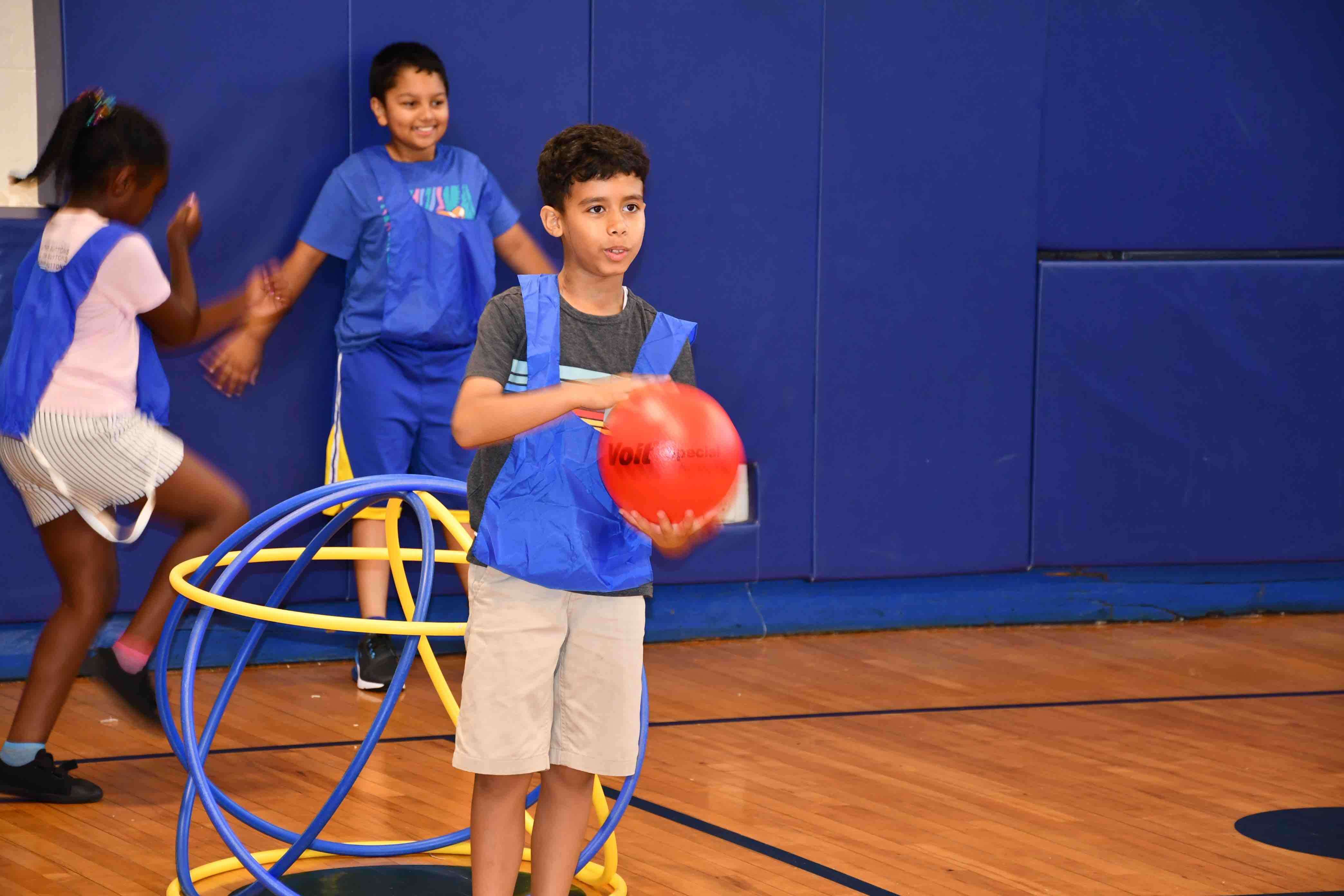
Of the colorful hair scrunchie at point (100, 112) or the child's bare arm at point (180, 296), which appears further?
the child's bare arm at point (180, 296)

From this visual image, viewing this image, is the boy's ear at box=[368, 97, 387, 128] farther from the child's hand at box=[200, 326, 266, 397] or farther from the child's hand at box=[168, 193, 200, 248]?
the child's hand at box=[168, 193, 200, 248]

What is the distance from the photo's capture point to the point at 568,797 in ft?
8.77

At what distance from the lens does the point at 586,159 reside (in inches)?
103

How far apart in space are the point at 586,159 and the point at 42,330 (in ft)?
5.14

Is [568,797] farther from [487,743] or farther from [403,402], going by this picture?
[403,402]

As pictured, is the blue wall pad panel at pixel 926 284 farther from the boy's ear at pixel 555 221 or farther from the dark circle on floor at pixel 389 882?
the boy's ear at pixel 555 221

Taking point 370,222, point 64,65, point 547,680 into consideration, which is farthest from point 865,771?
point 64,65

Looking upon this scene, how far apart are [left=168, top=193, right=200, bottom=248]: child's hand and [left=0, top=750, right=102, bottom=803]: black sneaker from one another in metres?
1.18

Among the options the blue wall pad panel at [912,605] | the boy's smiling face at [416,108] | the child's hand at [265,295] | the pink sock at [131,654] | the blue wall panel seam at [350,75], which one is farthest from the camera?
the blue wall pad panel at [912,605]

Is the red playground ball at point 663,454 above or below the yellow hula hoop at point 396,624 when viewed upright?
above

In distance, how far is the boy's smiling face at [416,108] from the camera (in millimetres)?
4609

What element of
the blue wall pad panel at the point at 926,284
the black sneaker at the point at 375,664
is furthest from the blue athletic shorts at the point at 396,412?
the blue wall pad panel at the point at 926,284

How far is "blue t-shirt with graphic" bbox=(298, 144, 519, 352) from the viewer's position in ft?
15.3

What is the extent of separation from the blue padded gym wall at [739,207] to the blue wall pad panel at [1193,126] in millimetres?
945
